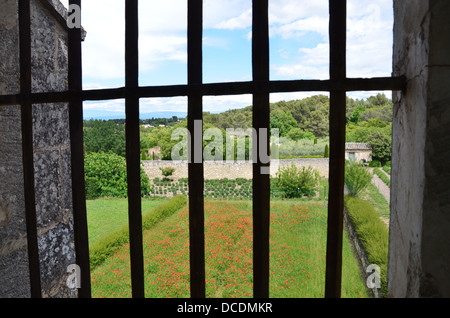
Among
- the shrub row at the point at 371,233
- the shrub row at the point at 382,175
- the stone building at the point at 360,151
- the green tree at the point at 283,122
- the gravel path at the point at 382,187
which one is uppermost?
the green tree at the point at 283,122

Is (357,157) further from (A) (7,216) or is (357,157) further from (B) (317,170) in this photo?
(A) (7,216)

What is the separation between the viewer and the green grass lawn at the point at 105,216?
12281 millimetres

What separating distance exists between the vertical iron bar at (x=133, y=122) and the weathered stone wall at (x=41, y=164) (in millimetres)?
599

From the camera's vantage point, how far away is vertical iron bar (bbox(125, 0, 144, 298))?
0.86 metres

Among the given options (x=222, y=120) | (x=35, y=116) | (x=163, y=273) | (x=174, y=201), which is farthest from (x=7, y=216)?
(x=222, y=120)

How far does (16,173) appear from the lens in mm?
1177

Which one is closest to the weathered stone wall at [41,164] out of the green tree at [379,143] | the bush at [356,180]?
the bush at [356,180]

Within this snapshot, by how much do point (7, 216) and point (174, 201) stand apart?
1672 cm

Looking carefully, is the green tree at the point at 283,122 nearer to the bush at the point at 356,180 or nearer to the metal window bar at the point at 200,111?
the bush at the point at 356,180

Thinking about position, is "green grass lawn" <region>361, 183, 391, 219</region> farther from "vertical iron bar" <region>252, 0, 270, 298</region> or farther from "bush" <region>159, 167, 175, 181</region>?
"vertical iron bar" <region>252, 0, 270, 298</region>

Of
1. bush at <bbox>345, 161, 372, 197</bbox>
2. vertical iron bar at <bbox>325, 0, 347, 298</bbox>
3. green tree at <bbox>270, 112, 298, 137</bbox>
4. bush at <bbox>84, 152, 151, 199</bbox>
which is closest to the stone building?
green tree at <bbox>270, 112, 298, 137</bbox>

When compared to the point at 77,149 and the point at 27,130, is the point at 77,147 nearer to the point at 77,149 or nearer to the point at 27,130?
the point at 77,149

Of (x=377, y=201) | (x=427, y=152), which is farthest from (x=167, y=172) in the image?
(x=427, y=152)

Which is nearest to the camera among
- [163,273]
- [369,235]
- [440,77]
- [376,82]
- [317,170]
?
[440,77]
